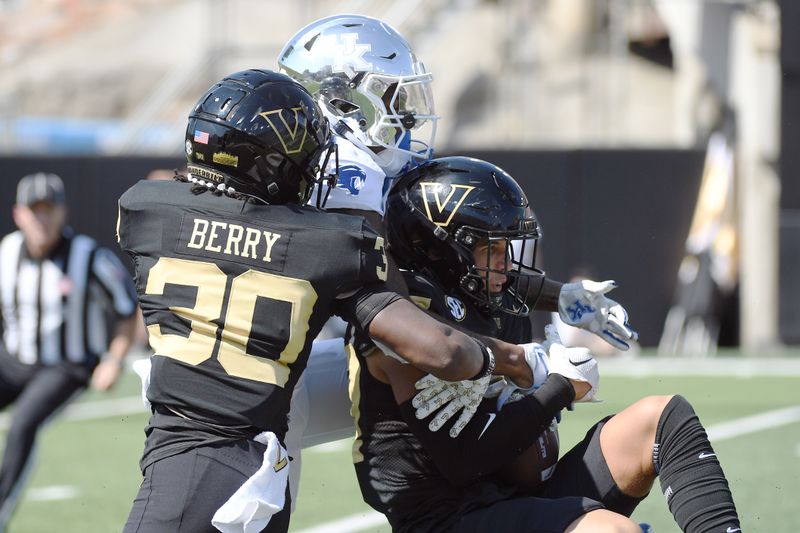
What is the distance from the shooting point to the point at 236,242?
282 centimetres

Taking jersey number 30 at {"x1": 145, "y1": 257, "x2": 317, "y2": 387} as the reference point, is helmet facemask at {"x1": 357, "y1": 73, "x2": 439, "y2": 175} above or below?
above

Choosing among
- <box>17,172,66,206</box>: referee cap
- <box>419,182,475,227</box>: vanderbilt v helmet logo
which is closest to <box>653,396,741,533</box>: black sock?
<box>419,182,475,227</box>: vanderbilt v helmet logo

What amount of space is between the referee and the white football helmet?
A: 2608 mm

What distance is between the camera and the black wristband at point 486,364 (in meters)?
2.88

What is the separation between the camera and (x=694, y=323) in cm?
1232

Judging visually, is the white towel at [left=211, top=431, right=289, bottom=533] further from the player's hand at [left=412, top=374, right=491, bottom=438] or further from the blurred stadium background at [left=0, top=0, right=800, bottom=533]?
the blurred stadium background at [left=0, top=0, right=800, bottom=533]

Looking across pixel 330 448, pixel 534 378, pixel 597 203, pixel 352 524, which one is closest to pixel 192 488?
pixel 534 378

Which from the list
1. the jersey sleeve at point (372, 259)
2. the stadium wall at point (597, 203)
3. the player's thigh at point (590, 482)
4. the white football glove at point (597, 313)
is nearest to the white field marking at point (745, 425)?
the white football glove at point (597, 313)

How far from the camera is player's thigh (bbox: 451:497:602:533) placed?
298 centimetres

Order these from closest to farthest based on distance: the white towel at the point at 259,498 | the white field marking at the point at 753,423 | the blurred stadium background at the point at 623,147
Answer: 1. the white towel at the point at 259,498
2. the white field marking at the point at 753,423
3. the blurred stadium background at the point at 623,147

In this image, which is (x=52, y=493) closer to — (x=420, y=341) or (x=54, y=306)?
(x=54, y=306)

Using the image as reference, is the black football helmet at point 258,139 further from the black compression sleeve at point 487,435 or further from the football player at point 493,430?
the black compression sleeve at point 487,435

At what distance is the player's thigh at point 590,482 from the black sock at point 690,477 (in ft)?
0.52

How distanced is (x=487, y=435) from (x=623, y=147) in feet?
31.3
